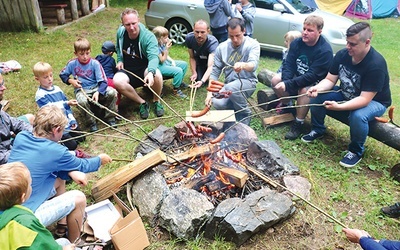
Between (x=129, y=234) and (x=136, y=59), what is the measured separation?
305cm

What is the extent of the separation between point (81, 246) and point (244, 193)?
1.62 meters

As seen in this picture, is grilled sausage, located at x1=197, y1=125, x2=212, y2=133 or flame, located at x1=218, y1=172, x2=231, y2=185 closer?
flame, located at x1=218, y1=172, x2=231, y2=185

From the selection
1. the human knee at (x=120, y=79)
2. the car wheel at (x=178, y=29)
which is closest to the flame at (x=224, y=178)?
the human knee at (x=120, y=79)

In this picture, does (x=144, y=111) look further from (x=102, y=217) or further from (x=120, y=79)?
(x=102, y=217)

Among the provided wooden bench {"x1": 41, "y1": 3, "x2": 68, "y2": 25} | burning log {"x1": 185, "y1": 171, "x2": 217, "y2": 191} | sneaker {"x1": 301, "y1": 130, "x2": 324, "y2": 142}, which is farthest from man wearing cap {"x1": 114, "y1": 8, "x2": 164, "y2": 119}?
wooden bench {"x1": 41, "y1": 3, "x2": 68, "y2": 25}

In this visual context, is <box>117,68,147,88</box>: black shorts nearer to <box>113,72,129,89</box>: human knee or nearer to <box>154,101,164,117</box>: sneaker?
<box>113,72,129,89</box>: human knee

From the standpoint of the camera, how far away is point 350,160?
385cm

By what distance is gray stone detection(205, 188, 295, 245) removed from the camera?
8.95 ft

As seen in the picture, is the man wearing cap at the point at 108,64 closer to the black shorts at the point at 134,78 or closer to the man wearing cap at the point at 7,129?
the black shorts at the point at 134,78

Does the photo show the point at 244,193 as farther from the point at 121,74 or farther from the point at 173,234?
the point at 121,74

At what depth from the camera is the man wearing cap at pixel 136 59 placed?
15.0 feet

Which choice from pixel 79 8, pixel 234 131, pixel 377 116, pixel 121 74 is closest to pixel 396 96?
pixel 377 116

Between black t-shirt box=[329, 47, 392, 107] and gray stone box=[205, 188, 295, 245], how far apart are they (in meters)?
1.76

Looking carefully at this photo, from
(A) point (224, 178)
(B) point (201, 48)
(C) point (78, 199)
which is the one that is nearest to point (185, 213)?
(A) point (224, 178)
